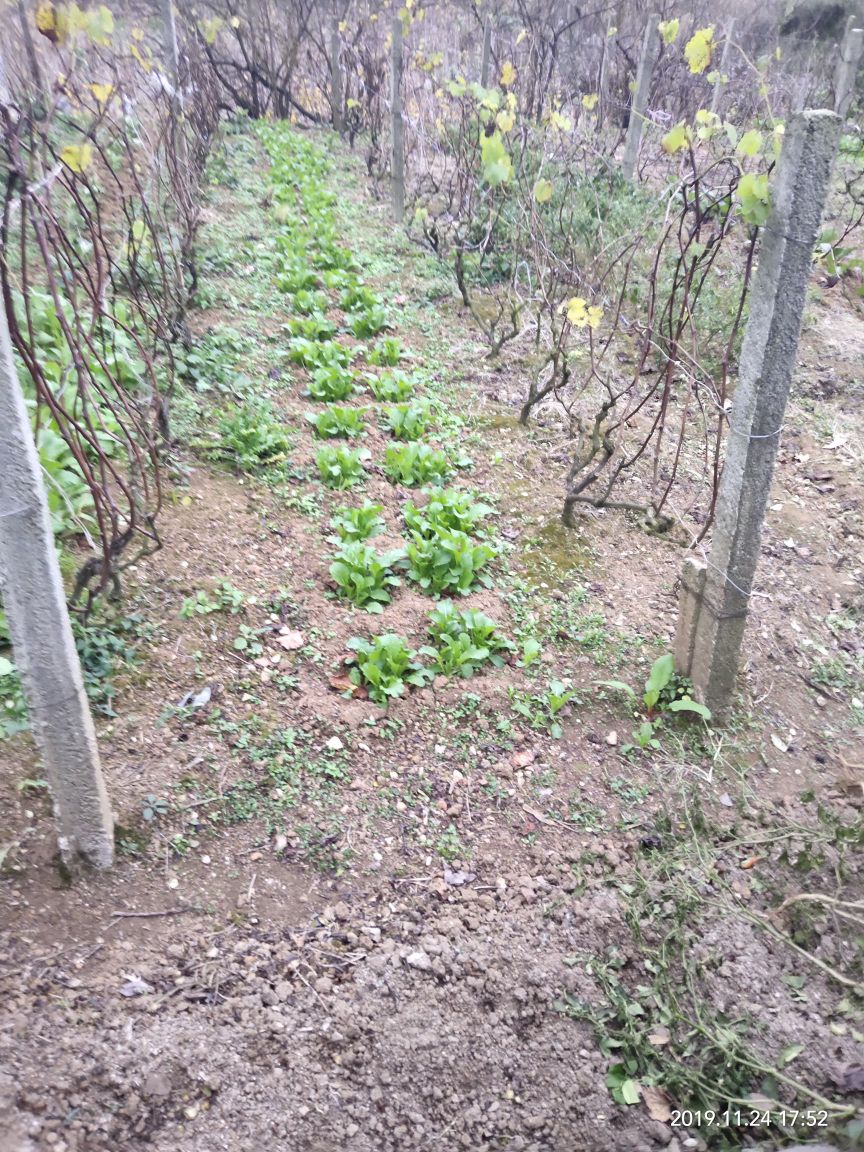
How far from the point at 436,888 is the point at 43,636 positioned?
4.31ft

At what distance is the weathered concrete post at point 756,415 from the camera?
2.16m

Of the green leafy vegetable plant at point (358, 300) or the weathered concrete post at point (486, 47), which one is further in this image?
the weathered concrete post at point (486, 47)

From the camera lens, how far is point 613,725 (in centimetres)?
291

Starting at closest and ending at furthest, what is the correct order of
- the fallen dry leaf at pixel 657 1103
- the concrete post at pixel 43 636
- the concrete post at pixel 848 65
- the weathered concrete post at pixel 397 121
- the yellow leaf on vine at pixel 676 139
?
the concrete post at pixel 43 636 < the fallen dry leaf at pixel 657 1103 < the yellow leaf on vine at pixel 676 139 < the weathered concrete post at pixel 397 121 < the concrete post at pixel 848 65

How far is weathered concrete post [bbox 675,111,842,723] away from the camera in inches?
84.9

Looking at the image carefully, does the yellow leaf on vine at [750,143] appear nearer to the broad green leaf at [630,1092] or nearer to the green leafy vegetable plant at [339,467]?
the green leafy vegetable plant at [339,467]

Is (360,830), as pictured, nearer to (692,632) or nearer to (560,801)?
(560,801)

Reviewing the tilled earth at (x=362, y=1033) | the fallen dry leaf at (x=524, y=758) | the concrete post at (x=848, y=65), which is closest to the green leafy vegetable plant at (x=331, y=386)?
the fallen dry leaf at (x=524, y=758)

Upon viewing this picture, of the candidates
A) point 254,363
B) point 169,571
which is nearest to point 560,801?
point 169,571

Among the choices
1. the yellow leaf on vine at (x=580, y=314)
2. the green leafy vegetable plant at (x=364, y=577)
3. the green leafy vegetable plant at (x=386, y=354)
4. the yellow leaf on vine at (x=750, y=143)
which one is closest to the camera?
the yellow leaf on vine at (x=750, y=143)

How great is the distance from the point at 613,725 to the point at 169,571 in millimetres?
1882

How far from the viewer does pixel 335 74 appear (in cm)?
1170

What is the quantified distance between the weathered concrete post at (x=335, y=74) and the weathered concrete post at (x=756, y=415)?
1117 cm

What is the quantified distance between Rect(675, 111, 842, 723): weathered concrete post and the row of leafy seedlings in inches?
29.9
